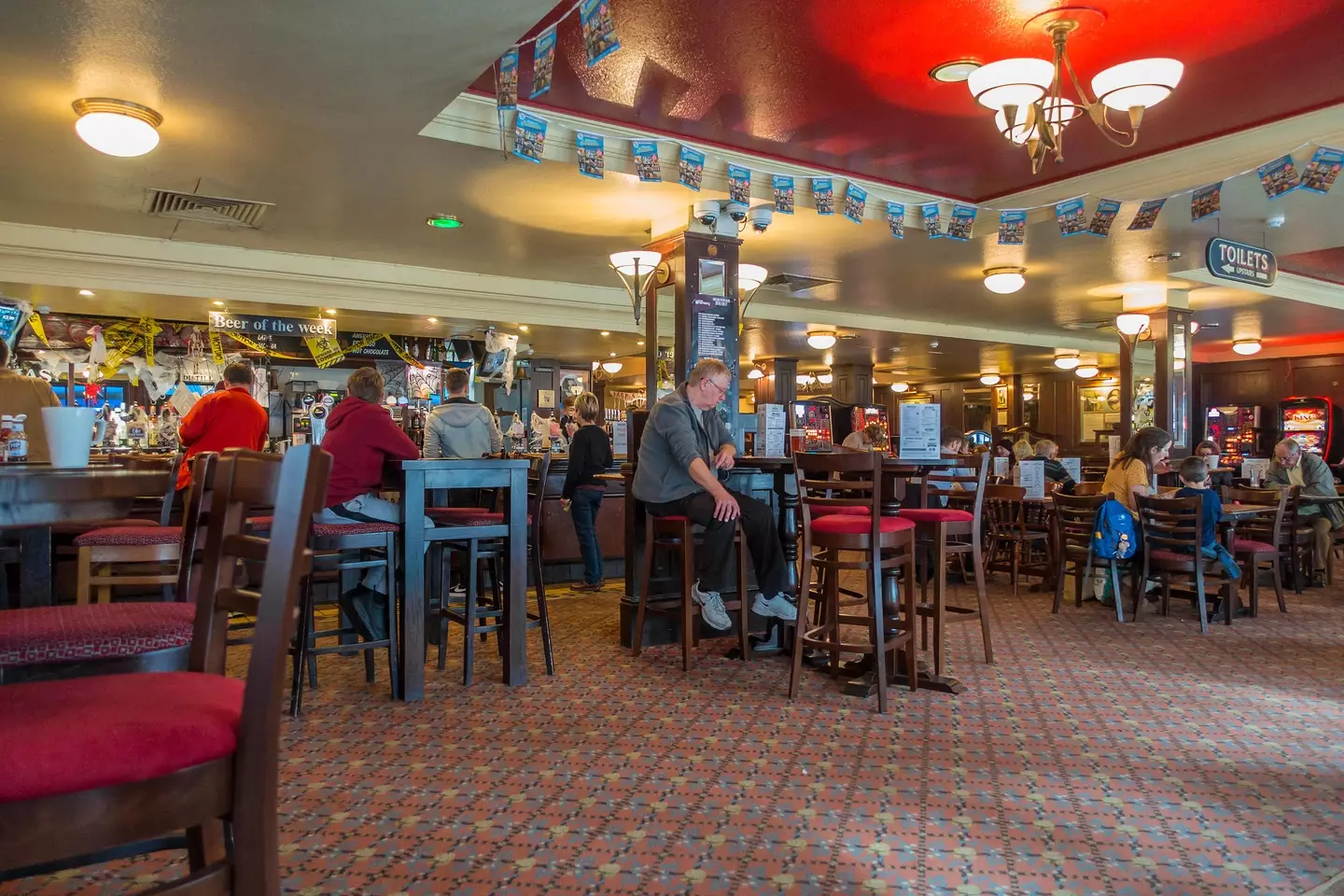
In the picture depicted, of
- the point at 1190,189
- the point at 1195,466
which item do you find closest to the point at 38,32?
the point at 1190,189

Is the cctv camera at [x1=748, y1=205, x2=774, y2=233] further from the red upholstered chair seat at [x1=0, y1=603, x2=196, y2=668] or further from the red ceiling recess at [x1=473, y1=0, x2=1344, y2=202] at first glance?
the red upholstered chair seat at [x1=0, y1=603, x2=196, y2=668]

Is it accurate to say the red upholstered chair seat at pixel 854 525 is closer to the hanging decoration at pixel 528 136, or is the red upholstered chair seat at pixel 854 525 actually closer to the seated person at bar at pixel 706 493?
the seated person at bar at pixel 706 493

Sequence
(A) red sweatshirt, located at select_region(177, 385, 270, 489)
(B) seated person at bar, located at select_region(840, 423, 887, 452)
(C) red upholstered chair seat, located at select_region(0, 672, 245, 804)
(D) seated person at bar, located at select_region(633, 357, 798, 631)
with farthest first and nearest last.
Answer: (B) seated person at bar, located at select_region(840, 423, 887, 452), (A) red sweatshirt, located at select_region(177, 385, 270, 489), (D) seated person at bar, located at select_region(633, 357, 798, 631), (C) red upholstered chair seat, located at select_region(0, 672, 245, 804)

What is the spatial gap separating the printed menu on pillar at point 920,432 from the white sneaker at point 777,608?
0.95 m

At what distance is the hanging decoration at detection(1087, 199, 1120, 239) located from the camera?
6.12 meters

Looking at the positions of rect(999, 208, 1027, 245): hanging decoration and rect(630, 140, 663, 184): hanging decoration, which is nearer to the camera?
rect(630, 140, 663, 184): hanging decoration

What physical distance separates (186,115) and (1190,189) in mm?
6109

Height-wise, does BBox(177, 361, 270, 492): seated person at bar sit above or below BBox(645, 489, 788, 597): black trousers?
above

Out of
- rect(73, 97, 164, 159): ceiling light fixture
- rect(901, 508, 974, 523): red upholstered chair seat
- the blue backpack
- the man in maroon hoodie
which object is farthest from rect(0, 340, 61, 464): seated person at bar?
the blue backpack

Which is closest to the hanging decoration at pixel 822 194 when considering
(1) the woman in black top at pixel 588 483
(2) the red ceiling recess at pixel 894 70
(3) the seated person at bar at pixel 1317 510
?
(2) the red ceiling recess at pixel 894 70

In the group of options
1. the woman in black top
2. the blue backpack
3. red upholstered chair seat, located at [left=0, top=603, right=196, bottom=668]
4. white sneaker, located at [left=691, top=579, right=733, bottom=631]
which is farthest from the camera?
the woman in black top

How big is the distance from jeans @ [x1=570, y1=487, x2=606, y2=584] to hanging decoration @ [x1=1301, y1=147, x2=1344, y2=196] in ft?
16.5

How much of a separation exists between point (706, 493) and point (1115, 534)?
3248mm

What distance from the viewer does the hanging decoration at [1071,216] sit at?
245 inches
